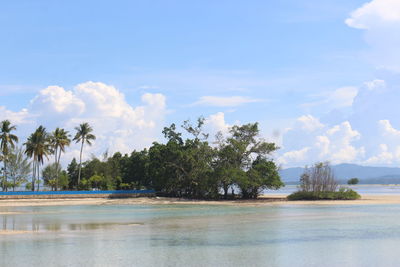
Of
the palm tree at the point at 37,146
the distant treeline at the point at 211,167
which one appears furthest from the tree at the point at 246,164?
the palm tree at the point at 37,146

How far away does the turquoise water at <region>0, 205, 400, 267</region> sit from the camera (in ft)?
70.4

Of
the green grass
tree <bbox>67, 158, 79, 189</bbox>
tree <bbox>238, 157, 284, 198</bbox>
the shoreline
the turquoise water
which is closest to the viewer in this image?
the turquoise water

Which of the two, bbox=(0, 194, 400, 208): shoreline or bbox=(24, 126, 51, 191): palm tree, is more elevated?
bbox=(24, 126, 51, 191): palm tree

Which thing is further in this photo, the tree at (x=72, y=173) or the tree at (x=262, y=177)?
the tree at (x=72, y=173)

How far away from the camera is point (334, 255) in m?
22.3

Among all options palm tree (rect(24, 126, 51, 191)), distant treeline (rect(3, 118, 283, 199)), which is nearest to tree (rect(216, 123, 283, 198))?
distant treeline (rect(3, 118, 283, 199))

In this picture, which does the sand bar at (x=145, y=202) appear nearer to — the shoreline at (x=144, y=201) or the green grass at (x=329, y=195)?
the shoreline at (x=144, y=201)

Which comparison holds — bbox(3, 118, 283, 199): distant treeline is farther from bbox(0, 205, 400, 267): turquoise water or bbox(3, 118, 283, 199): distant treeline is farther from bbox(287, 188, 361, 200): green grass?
bbox(0, 205, 400, 267): turquoise water

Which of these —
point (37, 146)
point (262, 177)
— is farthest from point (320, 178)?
point (37, 146)

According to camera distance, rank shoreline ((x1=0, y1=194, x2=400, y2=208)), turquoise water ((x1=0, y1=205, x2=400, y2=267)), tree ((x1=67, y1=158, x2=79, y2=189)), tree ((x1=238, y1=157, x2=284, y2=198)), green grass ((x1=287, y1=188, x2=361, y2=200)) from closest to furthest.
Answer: turquoise water ((x1=0, y1=205, x2=400, y2=267)) → shoreline ((x1=0, y1=194, x2=400, y2=208)) → green grass ((x1=287, y1=188, x2=361, y2=200)) → tree ((x1=238, y1=157, x2=284, y2=198)) → tree ((x1=67, y1=158, x2=79, y2=189))

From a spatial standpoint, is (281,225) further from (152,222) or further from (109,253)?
(109,253)

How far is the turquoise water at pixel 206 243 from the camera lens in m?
21.5

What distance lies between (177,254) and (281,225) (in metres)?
14.6

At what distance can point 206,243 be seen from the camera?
26.6m
